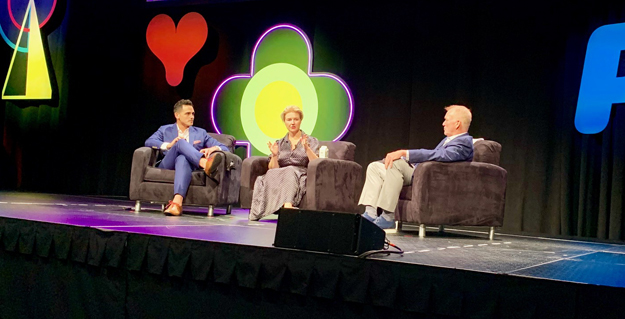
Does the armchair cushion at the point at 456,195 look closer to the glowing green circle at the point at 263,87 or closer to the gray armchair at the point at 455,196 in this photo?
the gray armchair at the point at 455,196

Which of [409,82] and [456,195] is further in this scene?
[409,82]

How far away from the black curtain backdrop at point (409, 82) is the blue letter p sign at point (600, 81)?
8 cm

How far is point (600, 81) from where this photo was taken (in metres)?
5.03

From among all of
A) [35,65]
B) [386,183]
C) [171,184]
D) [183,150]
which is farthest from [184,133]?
[35,65]

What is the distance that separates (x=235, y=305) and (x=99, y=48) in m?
6.01

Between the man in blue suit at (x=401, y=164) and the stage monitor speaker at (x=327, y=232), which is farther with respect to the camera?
the man in blue suit at (x=401, y=164)

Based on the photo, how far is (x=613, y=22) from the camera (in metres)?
5.05

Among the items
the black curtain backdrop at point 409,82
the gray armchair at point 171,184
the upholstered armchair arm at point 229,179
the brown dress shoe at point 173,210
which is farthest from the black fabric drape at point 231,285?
the black curtain backdrop at point 409,82

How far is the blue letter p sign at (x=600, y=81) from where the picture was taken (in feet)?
16.3

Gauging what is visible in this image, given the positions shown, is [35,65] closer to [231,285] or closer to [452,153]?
[452,153]

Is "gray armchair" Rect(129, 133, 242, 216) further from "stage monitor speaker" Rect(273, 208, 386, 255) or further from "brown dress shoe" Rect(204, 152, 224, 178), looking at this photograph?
"stage monitor speaker" Rect(273, 208, 386, 255)

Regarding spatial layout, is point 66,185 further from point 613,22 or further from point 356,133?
point 613,22

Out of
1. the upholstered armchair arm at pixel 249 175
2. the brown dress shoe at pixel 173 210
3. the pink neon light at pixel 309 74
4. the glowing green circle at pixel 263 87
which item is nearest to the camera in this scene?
the brown dress shoe at pixel 173 210

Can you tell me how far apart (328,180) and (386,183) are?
64 centimetres
